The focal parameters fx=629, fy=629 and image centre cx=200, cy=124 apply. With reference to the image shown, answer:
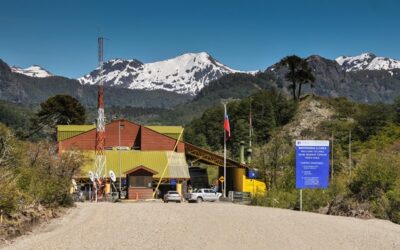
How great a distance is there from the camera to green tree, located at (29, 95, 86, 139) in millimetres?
120562

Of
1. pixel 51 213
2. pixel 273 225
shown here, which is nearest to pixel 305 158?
pixel 273 225

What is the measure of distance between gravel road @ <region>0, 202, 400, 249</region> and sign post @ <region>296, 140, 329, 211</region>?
8.07 meters

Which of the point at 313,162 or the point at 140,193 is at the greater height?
the point at 313,162

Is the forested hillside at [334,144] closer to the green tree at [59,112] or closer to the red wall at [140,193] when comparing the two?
the red wall at [140,193]

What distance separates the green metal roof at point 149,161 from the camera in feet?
278

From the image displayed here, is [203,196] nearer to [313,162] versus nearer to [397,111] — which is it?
[313,162]

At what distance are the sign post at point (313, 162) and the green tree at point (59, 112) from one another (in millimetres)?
83483

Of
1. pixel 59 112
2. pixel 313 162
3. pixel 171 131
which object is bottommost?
pixel 313 162

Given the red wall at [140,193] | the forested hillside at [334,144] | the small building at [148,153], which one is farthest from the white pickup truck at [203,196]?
the small building at [148,153]

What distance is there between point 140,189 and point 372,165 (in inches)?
1588

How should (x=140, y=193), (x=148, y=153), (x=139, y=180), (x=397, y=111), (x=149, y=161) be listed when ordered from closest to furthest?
(x=140, y=193) < (x=139, y=180) < (x=149, y=161) < (x=148, y=153) < (x=397, y=111)

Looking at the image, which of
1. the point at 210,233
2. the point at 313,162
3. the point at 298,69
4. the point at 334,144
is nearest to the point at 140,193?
the point at 313,162

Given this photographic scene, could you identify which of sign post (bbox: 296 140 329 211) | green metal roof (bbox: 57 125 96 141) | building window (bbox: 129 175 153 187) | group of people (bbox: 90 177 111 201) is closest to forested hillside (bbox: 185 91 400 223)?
sign post (bbox: 296 140 329 211)

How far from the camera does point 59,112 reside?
120875 millimetres
